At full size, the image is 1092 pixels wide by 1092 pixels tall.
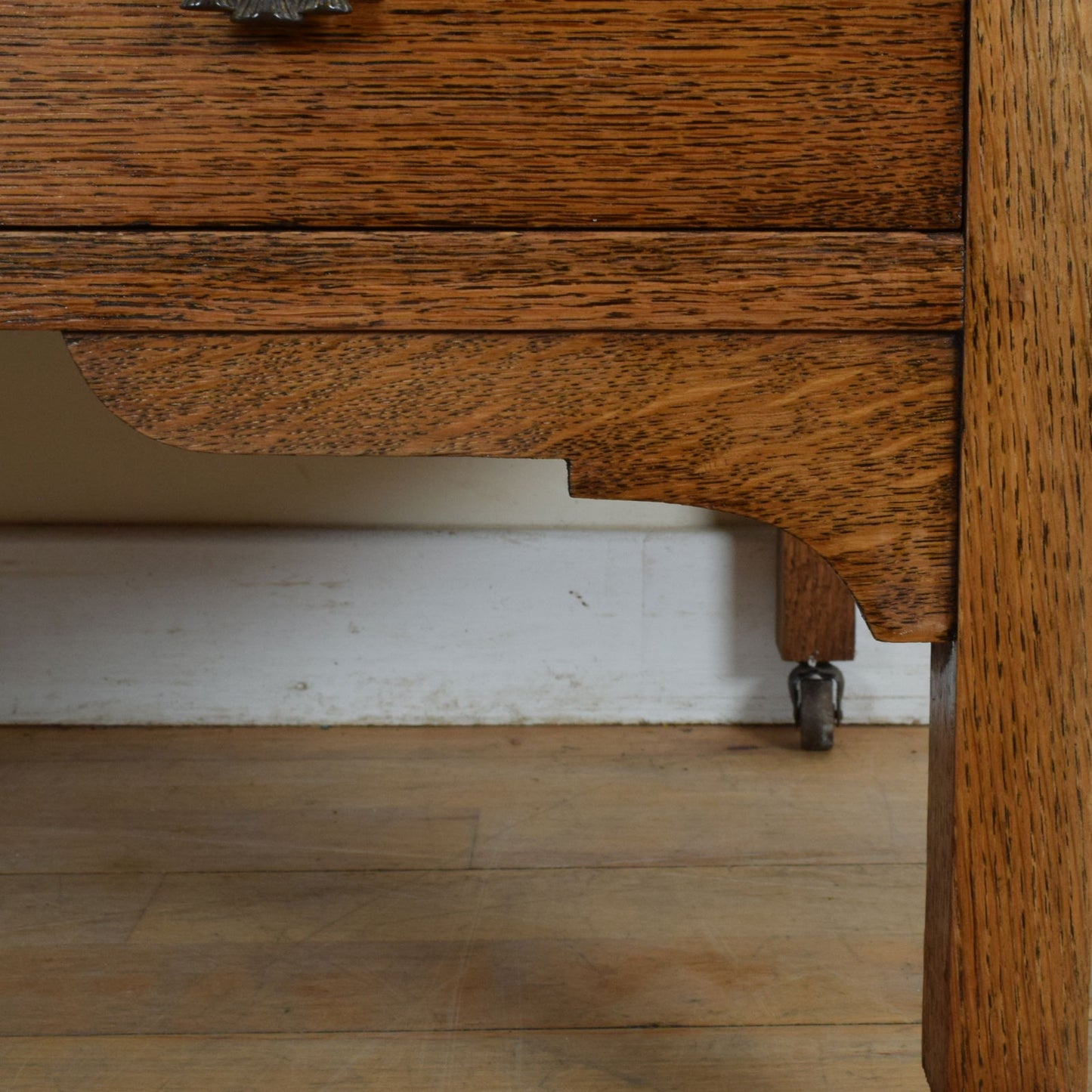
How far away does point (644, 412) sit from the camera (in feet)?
1.36

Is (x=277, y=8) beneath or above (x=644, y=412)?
above

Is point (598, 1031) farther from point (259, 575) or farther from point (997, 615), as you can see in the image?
point (259, 575)

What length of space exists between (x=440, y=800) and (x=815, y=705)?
1.03ft

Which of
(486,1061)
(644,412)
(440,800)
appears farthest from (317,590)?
(644,412)

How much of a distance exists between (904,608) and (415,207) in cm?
21

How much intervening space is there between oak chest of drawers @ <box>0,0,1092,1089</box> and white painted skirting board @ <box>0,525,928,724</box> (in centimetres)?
63

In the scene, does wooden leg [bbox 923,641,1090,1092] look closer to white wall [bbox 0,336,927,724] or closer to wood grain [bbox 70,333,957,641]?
wood grain [bbox 70,333,957,641]

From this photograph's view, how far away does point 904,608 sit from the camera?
16.5 inches

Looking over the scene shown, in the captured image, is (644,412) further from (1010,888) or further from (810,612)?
(810,612)

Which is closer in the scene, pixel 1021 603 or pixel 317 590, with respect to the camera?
pixel 1021 603

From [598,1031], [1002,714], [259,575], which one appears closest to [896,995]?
[598,1031]

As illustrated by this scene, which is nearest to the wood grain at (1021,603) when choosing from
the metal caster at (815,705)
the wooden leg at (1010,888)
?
the wooden leg at (1010,888)

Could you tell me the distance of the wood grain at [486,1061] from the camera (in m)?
0.57

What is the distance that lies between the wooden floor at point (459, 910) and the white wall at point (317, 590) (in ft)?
0.13
